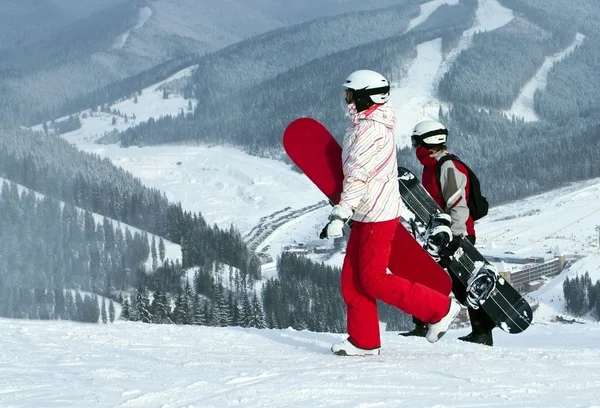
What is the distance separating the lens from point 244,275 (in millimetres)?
61062

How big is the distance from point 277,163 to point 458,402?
120639 mm

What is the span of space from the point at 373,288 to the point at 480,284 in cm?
214

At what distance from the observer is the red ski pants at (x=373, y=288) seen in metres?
6.57

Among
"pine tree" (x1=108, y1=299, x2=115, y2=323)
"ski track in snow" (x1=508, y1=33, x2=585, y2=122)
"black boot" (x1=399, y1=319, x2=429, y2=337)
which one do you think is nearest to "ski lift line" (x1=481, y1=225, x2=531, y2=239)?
"pine tree" (x1=108, y1=299, x2=115, y2=323)

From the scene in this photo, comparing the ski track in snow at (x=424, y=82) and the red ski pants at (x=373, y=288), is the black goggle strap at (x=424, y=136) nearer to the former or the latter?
the red ski pants at (x=373, y=288)

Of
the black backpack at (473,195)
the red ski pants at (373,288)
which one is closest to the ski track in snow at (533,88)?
the black backpack at (473,195)

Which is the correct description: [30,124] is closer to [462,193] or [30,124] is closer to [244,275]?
[244,275]

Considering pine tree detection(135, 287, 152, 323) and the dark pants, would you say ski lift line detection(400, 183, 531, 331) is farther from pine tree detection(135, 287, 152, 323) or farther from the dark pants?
pine tree detection(135, 287, 152, 323)

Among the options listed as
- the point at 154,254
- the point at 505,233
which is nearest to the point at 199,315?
the point at 154,254

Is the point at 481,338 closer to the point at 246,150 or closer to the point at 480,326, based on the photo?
the point at 480,326

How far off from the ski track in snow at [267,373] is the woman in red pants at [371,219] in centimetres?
30

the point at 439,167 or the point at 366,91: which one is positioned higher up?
the point at 366,91

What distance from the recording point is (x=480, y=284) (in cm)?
842

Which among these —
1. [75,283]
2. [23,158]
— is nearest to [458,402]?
[75,283]
